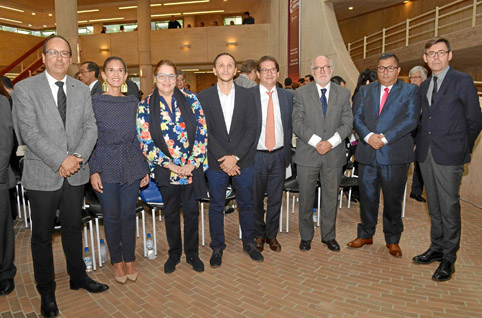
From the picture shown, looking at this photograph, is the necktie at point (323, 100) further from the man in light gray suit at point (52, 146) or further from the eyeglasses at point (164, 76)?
the man in light gray suit at point (52, 146)

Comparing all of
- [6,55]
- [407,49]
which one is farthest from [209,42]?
[6,55]

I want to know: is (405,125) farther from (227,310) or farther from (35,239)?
(35,239)

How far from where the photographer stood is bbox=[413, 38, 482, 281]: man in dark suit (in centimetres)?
327

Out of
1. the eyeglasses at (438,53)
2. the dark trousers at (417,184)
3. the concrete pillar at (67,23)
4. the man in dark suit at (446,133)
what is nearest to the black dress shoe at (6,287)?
the man in dark suit at (446,133)

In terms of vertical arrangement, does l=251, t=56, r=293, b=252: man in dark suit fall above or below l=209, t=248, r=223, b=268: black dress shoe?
above

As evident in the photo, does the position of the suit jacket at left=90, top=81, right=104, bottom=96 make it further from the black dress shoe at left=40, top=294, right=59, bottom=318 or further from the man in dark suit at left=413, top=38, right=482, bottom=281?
the man in dark suit at left=413, top=38, right=482, bottom=281

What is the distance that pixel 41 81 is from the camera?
2756mm

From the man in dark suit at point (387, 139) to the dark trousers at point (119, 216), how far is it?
91.7 inches

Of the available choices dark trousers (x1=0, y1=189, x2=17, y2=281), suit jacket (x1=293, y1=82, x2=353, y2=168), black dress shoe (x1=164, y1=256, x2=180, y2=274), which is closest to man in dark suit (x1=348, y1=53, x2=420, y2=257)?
suit jacket (x1=293, y1=82, x2=353, y2=168)

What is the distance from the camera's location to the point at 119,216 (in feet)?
10.6

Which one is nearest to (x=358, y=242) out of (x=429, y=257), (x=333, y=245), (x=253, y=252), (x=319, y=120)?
(x=333, y=245)

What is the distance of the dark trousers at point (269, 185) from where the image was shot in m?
3.82

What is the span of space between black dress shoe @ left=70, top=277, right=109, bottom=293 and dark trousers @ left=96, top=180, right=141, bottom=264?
227 millimetres

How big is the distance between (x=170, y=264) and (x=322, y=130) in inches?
79.5
